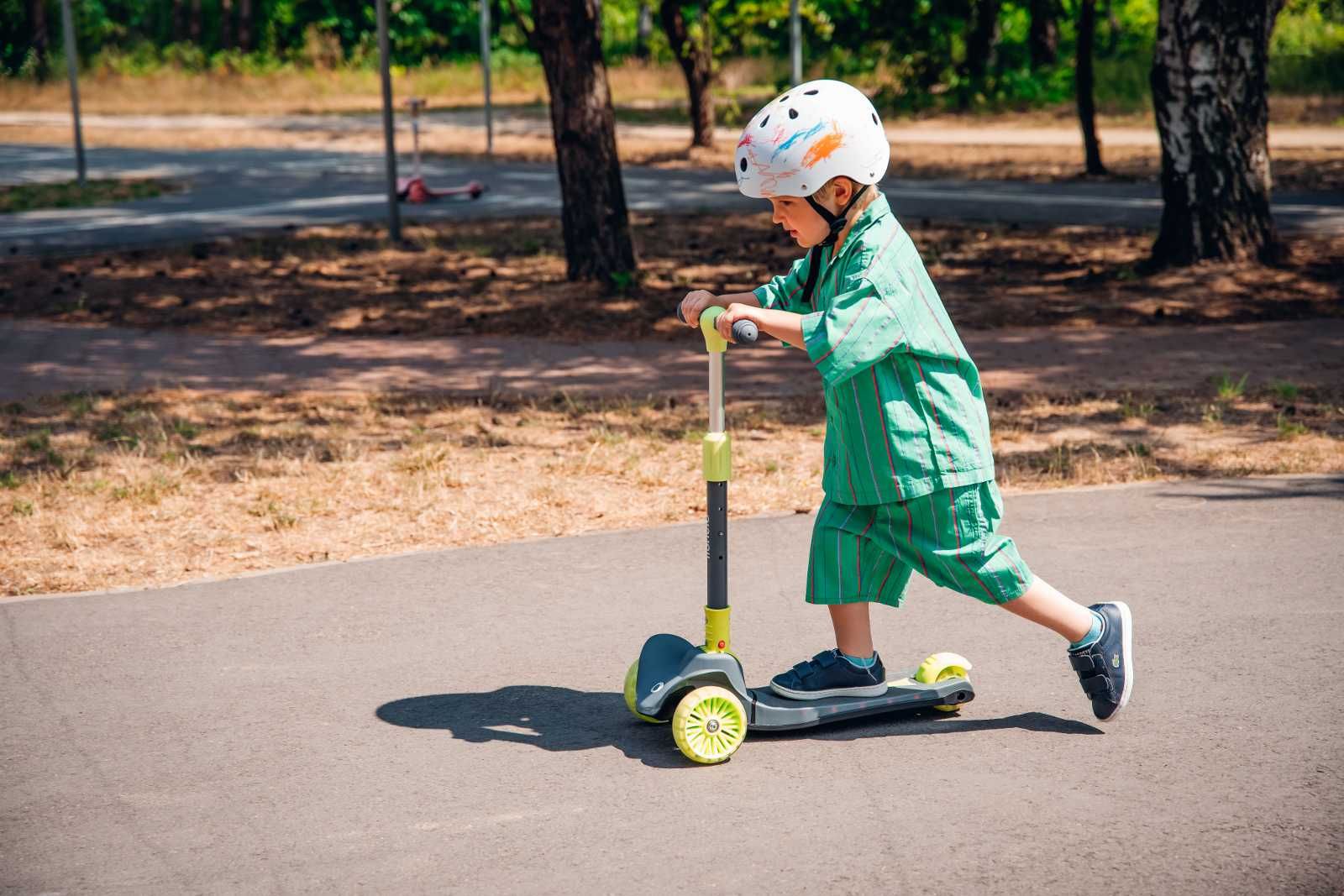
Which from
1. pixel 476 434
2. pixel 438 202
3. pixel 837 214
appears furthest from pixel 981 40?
pixel 837 214

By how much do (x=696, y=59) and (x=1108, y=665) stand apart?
18.0 m

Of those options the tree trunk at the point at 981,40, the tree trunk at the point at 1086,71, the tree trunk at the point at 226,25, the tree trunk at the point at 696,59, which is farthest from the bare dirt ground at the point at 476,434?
the tree trunk at the point at 226,25

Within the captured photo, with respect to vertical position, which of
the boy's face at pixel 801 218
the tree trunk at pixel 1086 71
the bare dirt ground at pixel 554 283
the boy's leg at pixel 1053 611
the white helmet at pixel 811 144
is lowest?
the boy's leg at pixel 1053 611

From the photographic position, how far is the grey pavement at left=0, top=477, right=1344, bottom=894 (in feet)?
10.7

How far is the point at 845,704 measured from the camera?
394cm

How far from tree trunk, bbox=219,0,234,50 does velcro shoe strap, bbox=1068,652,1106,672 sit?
44621 mm

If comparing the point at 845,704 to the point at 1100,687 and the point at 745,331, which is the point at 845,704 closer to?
the point at 1100,687

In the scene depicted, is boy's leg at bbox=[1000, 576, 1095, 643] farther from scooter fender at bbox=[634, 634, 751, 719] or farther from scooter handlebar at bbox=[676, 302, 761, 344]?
scooter handlebar at bbox=[676, 302, 761, 344]

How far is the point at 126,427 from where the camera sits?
7.32 metres

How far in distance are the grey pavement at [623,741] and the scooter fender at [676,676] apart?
151 mm

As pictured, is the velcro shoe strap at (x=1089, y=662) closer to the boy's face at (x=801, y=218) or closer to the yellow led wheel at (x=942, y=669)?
the yellow led wheel at (x=942, y=669)

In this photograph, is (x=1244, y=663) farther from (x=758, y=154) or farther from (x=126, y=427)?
(x=126, y=427)

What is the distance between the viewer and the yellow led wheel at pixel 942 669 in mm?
4062

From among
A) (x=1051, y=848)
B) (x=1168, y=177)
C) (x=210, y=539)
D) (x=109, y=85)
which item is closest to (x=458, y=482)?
(x=210, y=539)
